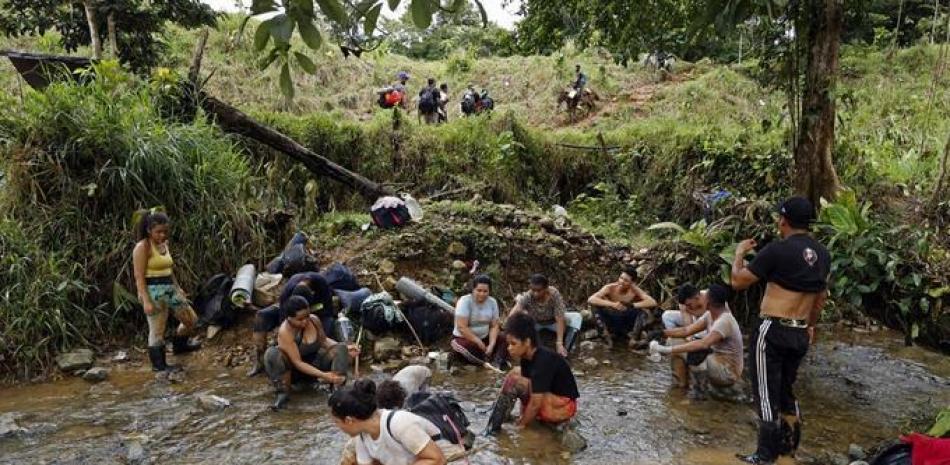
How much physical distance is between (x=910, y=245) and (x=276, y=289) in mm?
5946

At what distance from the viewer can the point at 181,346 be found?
266 inches

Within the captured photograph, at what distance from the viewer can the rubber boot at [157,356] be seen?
6.16 m

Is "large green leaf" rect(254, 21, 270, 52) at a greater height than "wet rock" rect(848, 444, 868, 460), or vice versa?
"large green leaf" rect(254, 21, 270, 52)

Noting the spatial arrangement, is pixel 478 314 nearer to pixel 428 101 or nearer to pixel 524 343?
pixel 524 343

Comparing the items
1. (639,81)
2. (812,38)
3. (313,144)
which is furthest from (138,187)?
(639,81)

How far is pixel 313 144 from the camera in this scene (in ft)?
35.9

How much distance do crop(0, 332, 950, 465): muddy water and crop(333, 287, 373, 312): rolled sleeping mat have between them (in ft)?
3.88

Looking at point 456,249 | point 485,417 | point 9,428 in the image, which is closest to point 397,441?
point 485,417

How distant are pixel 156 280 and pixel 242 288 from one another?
1.14 m

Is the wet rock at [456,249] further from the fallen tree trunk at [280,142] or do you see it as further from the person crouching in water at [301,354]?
the person crouching in water at [301,354]

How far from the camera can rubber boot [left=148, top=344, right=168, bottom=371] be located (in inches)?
242

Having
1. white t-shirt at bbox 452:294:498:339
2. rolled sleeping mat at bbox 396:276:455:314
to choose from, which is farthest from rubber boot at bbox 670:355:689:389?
rolled sleeping mat at bbox 396:276:455:314

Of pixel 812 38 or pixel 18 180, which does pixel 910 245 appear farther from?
pixel 18 180

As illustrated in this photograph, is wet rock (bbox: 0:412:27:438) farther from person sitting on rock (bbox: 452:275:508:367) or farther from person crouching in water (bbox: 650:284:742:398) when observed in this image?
person crouching in water (bbox: 650:284:742:398)
